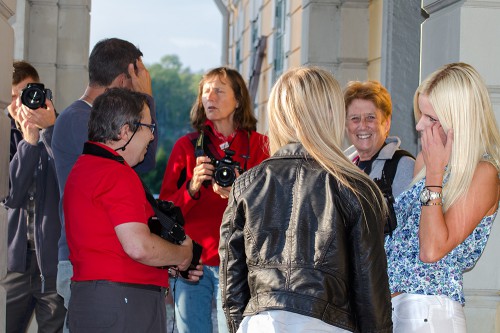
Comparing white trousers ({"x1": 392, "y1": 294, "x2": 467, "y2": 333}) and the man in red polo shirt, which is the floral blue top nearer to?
white trousers ({"x1": 392, "y1": 294, "x2": 467, "y2": 333})

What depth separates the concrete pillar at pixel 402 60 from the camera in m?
7.11

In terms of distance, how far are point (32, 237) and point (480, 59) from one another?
2.76 metres

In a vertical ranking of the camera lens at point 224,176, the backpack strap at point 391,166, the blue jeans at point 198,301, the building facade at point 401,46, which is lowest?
the blue jeans at point 198,301

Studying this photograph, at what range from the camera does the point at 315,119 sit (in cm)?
284

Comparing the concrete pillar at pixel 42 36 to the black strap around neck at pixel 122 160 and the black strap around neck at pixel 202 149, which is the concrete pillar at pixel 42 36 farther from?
the black strap around neck at pixel 122 160

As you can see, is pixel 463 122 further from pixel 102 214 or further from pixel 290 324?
pixel 102 214

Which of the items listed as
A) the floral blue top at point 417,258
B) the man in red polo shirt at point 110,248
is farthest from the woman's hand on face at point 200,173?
the floral blue top at point 417,258

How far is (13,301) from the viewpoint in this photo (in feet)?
16.4

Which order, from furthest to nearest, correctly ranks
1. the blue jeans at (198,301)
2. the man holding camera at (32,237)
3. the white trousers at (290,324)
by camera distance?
the man holding camera at (32,237) → the blue jeans at (198,301) → the white trousers at (290,324)

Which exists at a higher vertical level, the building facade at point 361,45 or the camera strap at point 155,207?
the building facade at point 361,45

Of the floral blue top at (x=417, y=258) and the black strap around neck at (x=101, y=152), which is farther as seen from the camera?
the black strap around neck at (x=101, y=152)

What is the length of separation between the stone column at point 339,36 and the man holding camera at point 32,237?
394 centimetres

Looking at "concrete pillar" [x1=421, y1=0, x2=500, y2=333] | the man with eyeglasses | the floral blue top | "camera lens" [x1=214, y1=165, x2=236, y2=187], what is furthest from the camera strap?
"concrete pillar" [x1=421, y1=0, x2=500, y2=333]

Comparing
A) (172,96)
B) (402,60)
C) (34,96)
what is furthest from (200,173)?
(172,96)
